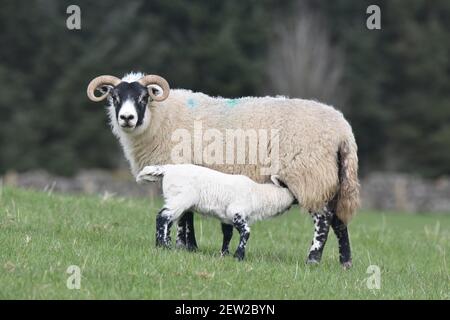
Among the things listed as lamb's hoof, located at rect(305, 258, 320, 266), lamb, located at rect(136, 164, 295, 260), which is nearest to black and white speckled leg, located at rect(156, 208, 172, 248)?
lamb, located at rect(136, 164, 295, 260)

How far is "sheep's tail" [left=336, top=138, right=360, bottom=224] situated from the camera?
41.6 ft

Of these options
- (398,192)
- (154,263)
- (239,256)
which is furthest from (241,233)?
(398,192)

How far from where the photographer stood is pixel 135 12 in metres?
A: 50.9

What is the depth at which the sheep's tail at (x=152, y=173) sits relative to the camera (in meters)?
12.2

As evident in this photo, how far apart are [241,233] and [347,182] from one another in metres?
1.63

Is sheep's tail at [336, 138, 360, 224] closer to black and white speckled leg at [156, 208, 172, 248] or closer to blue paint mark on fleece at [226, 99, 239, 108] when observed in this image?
blue paint mark on fleece at [226, 99, 239, 108]

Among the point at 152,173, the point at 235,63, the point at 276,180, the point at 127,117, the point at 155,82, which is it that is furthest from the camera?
the point at 235,63

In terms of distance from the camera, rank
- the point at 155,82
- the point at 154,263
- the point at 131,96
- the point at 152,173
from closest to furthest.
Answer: the point at 154,263 → the point at 152,173 → the point at 131,96 → the point at 155,82

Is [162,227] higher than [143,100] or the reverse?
the reverse

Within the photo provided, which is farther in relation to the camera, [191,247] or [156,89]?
[156,89]

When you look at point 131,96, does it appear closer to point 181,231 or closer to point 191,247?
point 181,231

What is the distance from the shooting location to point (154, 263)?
10812mm

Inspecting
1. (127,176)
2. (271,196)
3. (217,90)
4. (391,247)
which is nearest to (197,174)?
(271,196)

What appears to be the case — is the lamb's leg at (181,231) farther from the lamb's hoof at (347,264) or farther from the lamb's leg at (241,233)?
the lamb's hoof at (347,264)
